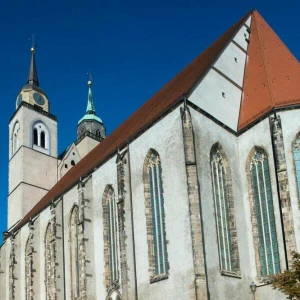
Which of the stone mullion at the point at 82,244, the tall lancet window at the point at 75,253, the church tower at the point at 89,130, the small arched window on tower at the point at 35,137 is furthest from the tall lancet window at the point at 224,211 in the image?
the church tower at the point at 89,130

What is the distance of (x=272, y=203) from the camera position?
65.6 ft

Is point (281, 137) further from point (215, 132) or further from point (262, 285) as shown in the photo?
point (262, 285)

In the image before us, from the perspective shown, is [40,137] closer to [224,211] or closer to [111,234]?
[111,234]

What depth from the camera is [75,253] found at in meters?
26.5

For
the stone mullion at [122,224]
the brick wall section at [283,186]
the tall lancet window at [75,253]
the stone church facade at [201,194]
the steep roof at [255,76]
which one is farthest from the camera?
the tall lancet window at [75,253]

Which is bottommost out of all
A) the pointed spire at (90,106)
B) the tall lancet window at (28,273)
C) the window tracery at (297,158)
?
the tall lancet window at (28,273)

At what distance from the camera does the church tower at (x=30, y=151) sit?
3616 cm

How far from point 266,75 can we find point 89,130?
23.6 meters

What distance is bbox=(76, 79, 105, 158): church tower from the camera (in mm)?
41062

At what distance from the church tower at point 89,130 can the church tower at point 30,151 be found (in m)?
2.53

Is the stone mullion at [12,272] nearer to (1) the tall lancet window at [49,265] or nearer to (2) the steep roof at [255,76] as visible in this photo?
(1) the tall lancet window at [49,265]

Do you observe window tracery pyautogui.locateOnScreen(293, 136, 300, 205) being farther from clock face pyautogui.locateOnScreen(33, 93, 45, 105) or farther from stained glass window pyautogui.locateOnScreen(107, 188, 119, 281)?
clock face pyautogui.locateOnScreen(33, 93, 45, 105)

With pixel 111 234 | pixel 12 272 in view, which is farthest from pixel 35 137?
pixel 111 234

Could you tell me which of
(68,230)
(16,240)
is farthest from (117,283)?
(16,240)
